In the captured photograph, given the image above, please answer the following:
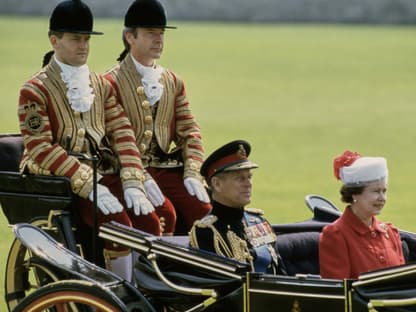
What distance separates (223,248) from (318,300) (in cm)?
64

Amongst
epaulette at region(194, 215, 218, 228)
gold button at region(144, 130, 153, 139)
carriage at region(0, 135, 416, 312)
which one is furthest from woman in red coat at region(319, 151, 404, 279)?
gold button at region(144, 130, 153, 139)

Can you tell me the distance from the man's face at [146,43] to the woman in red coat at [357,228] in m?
1.49

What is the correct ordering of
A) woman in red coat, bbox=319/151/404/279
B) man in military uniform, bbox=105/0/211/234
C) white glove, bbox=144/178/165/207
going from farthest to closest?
man in military uniform, bbox=105/0/211/234 → white glove, bbox=144/178/165/207 → woman in red coat, bbox=319/151/404/279

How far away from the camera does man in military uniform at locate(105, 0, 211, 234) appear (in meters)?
6.97

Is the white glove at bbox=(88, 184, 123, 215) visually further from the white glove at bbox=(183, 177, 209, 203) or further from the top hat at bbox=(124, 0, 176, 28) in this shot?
the top hat at bbox=(124, 0, 176, 28)

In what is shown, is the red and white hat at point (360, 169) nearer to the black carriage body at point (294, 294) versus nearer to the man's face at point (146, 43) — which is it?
the black carriage body at point (294, 294)

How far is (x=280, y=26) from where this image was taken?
42.2 meters

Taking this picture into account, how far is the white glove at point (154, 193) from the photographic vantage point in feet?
22.4

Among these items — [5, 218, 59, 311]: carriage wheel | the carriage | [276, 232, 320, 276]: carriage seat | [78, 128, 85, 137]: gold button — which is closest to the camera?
the carriage

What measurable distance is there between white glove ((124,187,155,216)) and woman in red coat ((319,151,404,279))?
1.08 m

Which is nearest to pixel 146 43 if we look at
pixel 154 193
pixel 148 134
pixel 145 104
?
pixel 145 104

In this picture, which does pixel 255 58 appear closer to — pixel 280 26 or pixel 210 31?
pixel 210 31

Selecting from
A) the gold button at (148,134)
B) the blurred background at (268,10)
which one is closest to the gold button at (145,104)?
the gold button at (148,134)

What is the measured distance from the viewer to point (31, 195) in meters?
6.64
